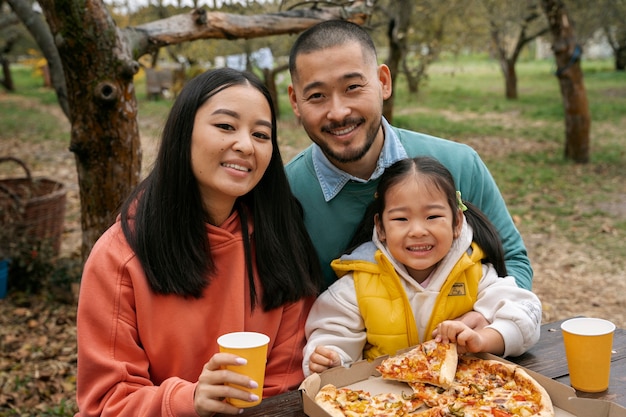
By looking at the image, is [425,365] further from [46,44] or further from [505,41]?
[505,41]

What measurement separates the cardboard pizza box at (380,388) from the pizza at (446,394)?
0.08ft

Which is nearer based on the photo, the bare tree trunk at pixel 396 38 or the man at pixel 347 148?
the man at pixel 347 148

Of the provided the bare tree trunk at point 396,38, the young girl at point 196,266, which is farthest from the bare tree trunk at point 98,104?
the bare tree trunk at point 396,38

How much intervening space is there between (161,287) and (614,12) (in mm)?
19768

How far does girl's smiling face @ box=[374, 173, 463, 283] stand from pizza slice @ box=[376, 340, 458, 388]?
358mm

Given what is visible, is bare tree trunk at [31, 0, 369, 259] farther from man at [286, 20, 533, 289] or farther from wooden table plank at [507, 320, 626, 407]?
wooden table plank at [507, 320, 626, 407]

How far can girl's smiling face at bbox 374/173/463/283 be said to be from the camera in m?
2.53

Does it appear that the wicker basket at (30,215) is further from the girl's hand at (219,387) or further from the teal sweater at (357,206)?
the girl's hand at (219,387)

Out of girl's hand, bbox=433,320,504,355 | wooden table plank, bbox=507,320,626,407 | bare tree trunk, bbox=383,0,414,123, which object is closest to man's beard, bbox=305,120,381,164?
girl's hand, bbox=433,320,504,355

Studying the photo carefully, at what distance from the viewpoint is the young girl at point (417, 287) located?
2.46m

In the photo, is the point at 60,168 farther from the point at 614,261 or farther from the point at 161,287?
the point at 161,287

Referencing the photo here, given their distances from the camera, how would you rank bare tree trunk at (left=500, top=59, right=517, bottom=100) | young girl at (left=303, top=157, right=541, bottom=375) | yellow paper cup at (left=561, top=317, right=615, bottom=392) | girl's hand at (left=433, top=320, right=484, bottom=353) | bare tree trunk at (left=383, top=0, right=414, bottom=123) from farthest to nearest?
bare tree trunk at (left=500, top=59, right=517, bottom=100) → bare tree trunk at (left=383, top=0, right=414, bottom=123) → young girl at (left=303, top=157, right=541, bottom=375) → girl's hand at (left=433, top=320, right=484, bottom=353) → yellow paper cup at (left=561, top=317, right=615, bottom=392)

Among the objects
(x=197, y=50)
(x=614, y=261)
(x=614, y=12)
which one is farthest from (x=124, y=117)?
(x=614, y=12)

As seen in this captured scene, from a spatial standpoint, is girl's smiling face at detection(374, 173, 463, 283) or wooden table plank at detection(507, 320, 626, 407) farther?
girl's smiling face at detection(374, 173, 463, 283)
